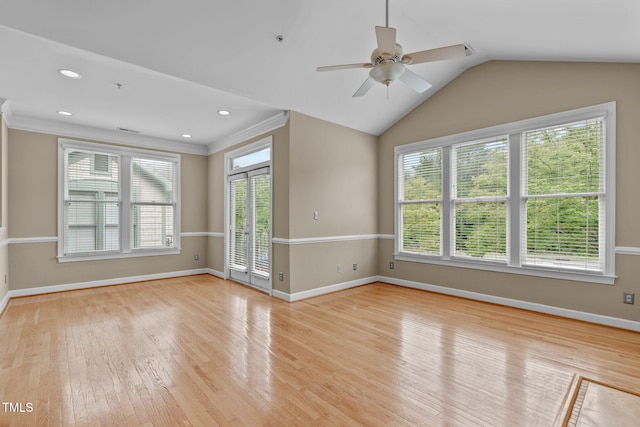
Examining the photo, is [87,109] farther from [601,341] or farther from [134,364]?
[601,341]

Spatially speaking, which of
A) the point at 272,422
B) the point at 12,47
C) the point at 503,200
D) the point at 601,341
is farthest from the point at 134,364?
the point at 503,200

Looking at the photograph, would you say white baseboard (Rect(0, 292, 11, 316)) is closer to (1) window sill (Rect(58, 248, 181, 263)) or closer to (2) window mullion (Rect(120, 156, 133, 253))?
(1) window sill (Rect(58, 248, 181, 263))

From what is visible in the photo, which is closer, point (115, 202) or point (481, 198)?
point (481, 198)

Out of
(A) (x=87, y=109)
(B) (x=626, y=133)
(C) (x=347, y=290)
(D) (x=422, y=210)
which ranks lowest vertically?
(C) (x=347, y=290)

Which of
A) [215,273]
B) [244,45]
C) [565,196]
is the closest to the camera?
[244,45]

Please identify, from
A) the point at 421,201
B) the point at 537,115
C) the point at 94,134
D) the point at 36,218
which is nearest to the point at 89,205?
the point at 36,218

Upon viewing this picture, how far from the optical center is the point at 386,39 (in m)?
2.30

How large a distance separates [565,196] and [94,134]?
7.19 metres

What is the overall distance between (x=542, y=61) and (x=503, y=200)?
1.82m

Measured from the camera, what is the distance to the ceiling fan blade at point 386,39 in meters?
2.26

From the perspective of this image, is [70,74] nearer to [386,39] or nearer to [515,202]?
[386,39]

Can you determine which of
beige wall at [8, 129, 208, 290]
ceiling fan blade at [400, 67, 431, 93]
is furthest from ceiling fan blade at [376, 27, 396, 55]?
beige wall at [8, 129, 208, 290]

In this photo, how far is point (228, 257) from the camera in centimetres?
599

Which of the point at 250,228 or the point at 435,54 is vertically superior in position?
the point at 435,54
